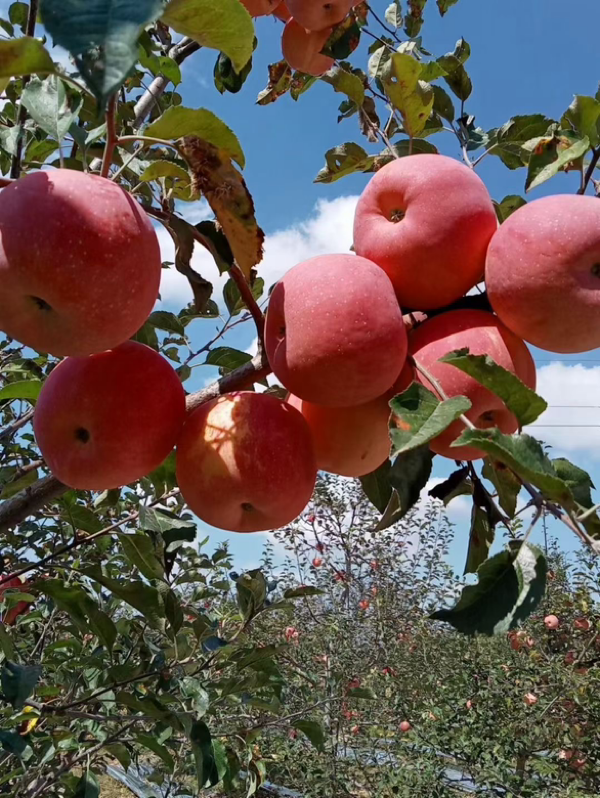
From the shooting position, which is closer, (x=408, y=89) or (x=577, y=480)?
(x=577, y=480)

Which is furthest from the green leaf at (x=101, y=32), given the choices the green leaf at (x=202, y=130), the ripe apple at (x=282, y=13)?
the ripe apple at (x=282, y=13)

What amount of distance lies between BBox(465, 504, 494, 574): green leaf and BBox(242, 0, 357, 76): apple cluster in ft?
3.29

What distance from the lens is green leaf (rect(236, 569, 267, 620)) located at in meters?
1.68

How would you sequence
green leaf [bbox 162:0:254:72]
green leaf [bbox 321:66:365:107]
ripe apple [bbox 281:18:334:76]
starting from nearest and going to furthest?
green leaf [bbox 162:0:254:72] → green leaf [bbox 321:66:365:107] → ripe apple [bbox 281:18:334:76]

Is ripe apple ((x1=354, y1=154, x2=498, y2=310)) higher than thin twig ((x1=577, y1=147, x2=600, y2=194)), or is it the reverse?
thin twig ((x1=577, y1=147, x2=600, y2=194))

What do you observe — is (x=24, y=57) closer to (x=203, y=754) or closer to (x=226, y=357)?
(x=226, y=357)

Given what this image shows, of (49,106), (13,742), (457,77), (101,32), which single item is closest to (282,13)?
(457,77)

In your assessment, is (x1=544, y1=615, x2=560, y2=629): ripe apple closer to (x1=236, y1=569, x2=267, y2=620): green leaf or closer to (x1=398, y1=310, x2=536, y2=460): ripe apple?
(x1=236, y1=569, x2=267, y2=620): green leaf

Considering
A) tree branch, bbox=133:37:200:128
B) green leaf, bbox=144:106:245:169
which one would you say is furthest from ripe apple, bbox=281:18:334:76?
green leaf, bbox=144:106:245:169

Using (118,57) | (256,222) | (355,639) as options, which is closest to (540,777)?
(355,639)

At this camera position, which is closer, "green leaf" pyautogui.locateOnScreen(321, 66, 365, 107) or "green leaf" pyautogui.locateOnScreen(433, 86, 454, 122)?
"green leaf" pyautogui.locateOnScreen(321, 66, 365, 107)

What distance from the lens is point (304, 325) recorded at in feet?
2.58

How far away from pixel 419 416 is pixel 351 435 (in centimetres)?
25

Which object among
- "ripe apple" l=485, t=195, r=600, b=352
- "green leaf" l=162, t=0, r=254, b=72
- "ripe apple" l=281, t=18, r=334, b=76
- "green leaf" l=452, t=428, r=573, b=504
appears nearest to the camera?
"green leaf" l=452, t=428, r=573, b=504
